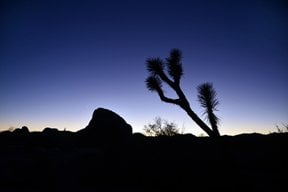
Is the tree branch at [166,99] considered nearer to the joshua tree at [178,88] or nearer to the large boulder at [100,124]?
the joshua tree at [178,88]

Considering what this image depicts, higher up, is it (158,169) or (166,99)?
(166,99)

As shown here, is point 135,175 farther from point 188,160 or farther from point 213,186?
point 213,186

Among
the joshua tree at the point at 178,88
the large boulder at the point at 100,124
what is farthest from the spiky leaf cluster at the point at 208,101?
the large boulder at the point at 100,124

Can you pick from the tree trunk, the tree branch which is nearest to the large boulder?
the tree branch

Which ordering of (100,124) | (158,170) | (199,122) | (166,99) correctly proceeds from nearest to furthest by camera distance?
1. (158,170)
2. (199,122)
3. (166,99)
4. (100,124)

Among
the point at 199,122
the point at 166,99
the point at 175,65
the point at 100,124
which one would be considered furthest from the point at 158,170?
the point at 100,124

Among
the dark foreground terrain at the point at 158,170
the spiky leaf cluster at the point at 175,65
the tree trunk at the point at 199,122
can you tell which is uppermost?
the spiky leaf cluster at the point at 175,65

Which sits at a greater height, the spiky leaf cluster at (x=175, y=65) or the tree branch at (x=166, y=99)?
the spiky leaf cluster at (x=175, y=65)

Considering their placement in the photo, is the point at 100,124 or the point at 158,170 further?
the point at 100,124

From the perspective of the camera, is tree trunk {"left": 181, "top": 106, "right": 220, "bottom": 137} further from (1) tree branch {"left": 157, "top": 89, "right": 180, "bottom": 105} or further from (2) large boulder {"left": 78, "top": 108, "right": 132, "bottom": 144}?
(2) large boulder {"left": 78, "top": 108, "right": 132, "bottom": 144}

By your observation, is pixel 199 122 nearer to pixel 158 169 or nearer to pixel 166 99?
pixel 166 99

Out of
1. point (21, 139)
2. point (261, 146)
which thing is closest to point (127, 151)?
point (261, 146)

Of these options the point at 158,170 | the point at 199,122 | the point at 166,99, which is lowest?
the point at 158,170

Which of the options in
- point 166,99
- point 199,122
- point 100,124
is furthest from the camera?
point 100,124
